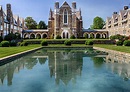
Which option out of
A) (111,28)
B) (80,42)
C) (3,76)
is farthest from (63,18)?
(3,76)

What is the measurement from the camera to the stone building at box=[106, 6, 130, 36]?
5740 centimetres

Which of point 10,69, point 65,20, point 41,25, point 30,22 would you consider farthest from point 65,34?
point 10,69

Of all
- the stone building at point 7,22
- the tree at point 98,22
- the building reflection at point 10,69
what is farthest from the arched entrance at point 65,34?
the building reflection at point 10,69

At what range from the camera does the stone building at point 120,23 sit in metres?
57.4

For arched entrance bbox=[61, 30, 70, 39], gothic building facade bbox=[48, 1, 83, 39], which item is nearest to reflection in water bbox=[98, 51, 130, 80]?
arched entrance bbox=[61, 30, 70, 39]

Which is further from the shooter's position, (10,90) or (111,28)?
(111,28)

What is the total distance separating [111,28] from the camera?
2847 inches

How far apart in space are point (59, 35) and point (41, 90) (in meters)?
52.3

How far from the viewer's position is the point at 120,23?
6341 cm

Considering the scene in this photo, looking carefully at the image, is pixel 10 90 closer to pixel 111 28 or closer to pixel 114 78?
pixel 114 78

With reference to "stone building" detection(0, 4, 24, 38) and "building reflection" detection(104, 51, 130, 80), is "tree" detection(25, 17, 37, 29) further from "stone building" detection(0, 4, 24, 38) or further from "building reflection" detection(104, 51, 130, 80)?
"building reflection" detection(104, 51, 130, 80)

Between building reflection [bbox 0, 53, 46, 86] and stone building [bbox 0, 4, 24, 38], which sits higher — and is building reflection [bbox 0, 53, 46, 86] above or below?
below

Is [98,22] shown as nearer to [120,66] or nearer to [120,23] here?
[120,23]

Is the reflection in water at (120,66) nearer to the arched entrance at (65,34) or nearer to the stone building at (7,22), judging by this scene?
the stone building at (7,22)
